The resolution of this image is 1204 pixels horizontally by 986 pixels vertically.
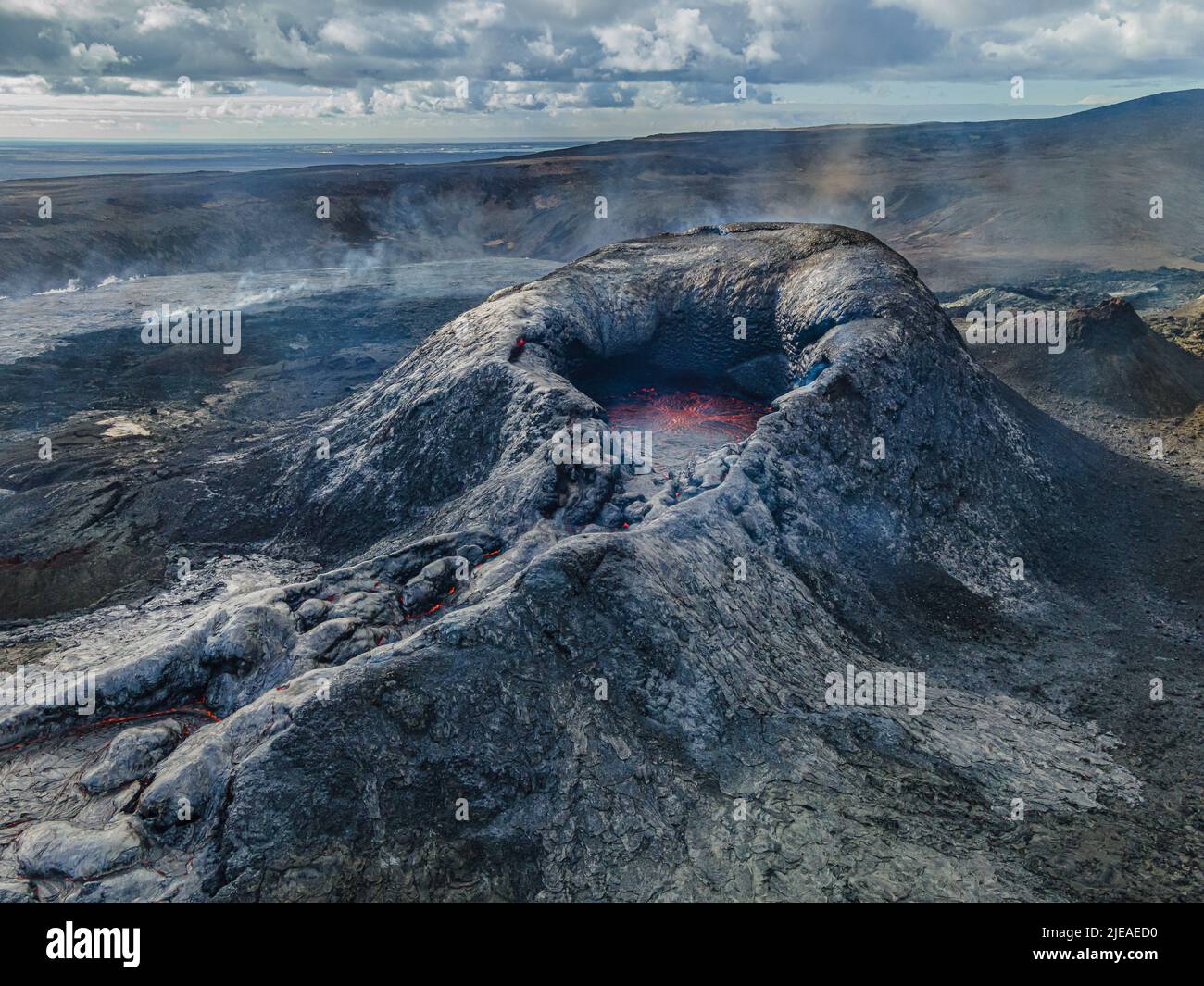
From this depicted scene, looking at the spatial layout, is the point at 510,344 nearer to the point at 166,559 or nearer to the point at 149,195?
the point at 166,559

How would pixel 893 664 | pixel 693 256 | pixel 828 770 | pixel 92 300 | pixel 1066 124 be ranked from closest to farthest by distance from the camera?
pixel 828 770
pixel 893 664
pixel 693 256
pixel 92 300
pixel 1066 124

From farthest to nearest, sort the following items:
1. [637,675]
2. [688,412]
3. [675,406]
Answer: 1. [675,406]
2. [688,412]
3. [637,675]

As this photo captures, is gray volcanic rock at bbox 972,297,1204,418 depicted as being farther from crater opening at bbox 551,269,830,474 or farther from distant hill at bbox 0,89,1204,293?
distant hill at bbox 0,89,1204,293

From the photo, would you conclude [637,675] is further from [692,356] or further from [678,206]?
[678,206]

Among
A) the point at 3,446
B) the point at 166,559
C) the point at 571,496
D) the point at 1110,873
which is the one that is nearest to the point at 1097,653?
the point at 1110,873

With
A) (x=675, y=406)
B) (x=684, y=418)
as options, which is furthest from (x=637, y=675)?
(x=675, y=406)

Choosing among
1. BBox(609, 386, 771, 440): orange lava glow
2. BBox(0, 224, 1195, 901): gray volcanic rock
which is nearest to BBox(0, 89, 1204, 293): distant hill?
BBox(609, 386, 771, 440): orange lava glow
